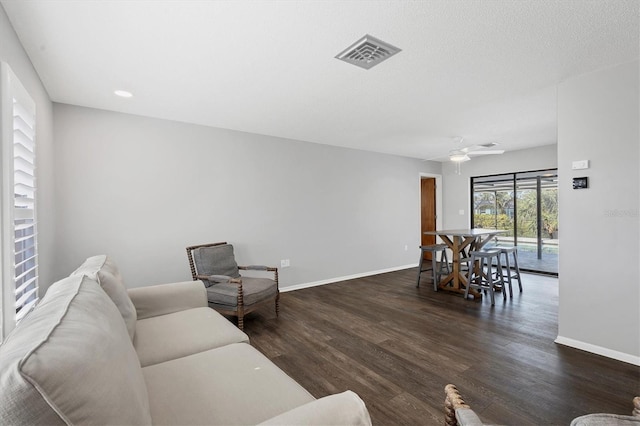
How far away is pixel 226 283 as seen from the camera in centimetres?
359

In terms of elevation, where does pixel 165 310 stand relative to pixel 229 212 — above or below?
below

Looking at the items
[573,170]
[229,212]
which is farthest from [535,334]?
[229,212]

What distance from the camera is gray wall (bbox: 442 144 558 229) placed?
5684mm

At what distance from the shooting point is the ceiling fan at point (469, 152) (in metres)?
4.57

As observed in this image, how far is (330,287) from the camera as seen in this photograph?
503cm

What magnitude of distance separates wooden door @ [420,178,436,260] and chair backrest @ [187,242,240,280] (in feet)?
16.1

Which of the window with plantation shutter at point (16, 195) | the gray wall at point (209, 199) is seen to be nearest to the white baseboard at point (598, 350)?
the gray wall at point (209, 199)

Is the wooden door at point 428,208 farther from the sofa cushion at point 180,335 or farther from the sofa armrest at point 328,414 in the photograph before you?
the sofa armrest at point 328,414

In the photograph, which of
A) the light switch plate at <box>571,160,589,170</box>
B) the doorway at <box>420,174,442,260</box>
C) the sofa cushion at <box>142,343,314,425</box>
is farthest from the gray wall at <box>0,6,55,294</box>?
the doorway at <box>420,174,442,260</box>

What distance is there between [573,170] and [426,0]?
2.16 meters

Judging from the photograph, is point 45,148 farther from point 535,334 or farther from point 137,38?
point 535,334

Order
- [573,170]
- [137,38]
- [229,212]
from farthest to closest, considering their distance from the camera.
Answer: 1. [229,212]
2. [573,170]
3. [137,38]

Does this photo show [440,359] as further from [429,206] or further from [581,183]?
[429,206]

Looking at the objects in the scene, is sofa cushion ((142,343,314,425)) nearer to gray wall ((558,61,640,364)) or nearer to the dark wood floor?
the dark wood floor
